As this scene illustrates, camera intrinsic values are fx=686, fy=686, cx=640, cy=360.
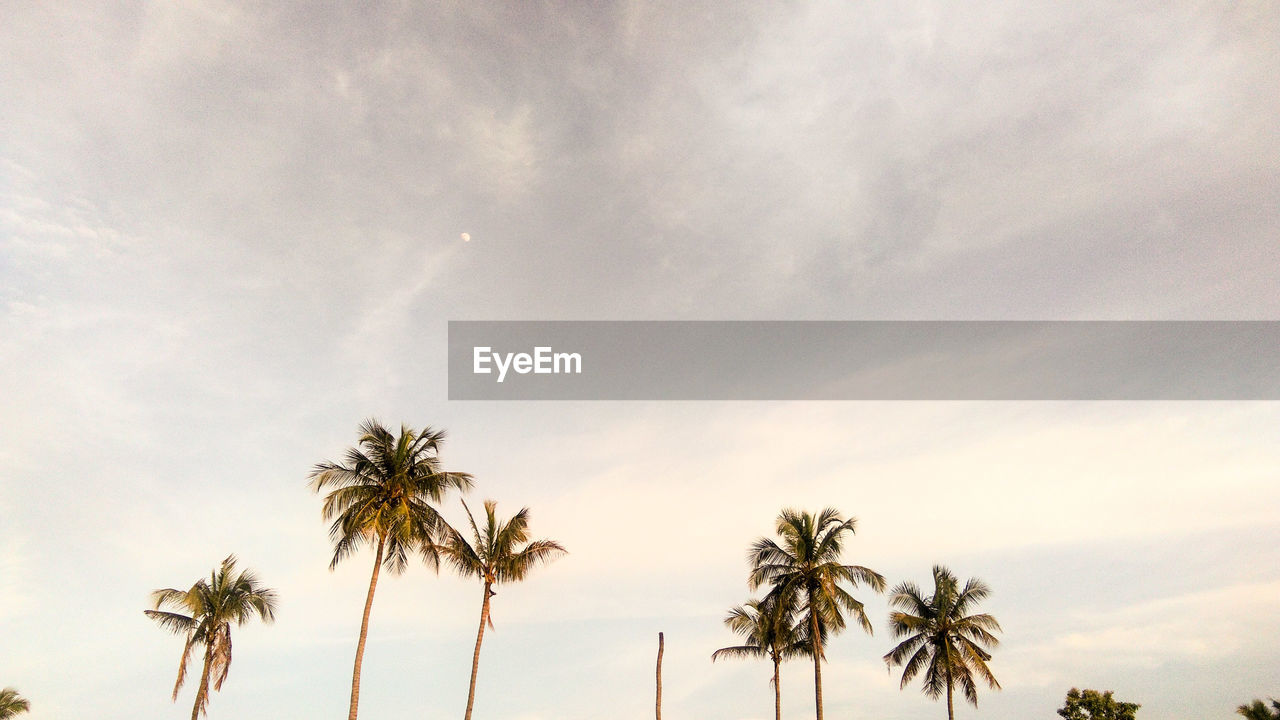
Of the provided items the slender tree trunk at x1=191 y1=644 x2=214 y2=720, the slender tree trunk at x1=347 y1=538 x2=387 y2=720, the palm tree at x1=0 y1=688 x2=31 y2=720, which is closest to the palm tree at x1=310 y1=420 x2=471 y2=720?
the slender tree trunk at x1=347 y1=538 x2=387 y2=720

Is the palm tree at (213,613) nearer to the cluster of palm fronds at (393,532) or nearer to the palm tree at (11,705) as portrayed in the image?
the cluster of palm fronds at (393,532)

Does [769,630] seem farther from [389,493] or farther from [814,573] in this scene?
[389,493]

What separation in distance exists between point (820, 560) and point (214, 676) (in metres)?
36.7

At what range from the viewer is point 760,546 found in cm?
4128

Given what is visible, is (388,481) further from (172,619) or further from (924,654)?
(924,654)

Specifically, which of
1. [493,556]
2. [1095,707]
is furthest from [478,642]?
[1095,707]

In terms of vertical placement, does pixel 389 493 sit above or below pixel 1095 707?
above

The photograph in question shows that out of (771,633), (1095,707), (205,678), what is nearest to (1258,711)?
(1095,707)

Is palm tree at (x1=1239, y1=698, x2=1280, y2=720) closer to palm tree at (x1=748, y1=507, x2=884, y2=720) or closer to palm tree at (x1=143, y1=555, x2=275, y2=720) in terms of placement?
palm tree at (x1=748, y1=507, x2=884, y2=720)

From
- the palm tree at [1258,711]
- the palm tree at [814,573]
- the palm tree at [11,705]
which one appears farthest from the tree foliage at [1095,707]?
the palm tree at [11,705]

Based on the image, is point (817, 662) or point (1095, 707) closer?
point (817, 662)

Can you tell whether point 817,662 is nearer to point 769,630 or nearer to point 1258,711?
point 769,630

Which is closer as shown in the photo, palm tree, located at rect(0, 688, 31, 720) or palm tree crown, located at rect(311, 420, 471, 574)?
palm tree crown, located at rect(311, 420, 471, 574)

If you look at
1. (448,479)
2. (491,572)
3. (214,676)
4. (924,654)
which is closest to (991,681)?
(924,654)
